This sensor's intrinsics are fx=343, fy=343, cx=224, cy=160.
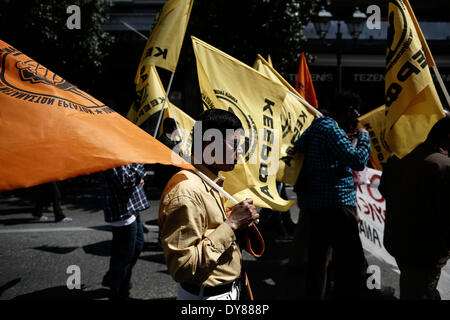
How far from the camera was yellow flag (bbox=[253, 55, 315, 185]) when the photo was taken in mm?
3186

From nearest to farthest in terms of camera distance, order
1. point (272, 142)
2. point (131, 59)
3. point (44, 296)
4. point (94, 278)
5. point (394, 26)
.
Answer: point (394, 26) < point (272, 142) < point (44, 296) < point (94, 278) < point (131, 59)

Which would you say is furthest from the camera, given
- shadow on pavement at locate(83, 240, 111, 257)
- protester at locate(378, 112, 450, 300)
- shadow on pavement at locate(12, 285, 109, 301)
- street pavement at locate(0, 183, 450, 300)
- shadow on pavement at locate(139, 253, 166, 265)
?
shadow on pavement at locate(83, 240, 111, 257)

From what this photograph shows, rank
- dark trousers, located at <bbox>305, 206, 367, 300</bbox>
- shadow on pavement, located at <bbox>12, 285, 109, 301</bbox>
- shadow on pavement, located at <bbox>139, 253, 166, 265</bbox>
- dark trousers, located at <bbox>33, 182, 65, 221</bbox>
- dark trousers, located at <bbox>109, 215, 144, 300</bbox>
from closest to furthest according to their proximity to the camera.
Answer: dark trousers, located at <bbox>305, 206, 367, 300</bbox> < dark trousers, located at <bbox>109, 215, 144, 300</bbox> < shadow on pavement, located at <bbox>12, 285, 109, 301</bbox> < shadow on pavement, located at <bbox>139, 253, 166, 265</bbox> < dark trousers, located at <bbox>33, 182, 65, 221</bbox>

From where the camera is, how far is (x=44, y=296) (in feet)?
11.8

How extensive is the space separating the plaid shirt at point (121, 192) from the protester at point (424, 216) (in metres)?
2.40

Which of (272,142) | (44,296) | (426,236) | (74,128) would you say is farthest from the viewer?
(44,296)

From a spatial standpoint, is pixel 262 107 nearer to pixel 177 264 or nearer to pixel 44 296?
pixel 177 264

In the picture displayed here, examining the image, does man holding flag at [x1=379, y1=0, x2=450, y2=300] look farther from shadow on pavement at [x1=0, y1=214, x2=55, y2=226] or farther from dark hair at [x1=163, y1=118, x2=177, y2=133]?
shadow on pavement at [x1=0, y1=214, x2=55, y2=226]

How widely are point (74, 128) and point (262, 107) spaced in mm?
1713

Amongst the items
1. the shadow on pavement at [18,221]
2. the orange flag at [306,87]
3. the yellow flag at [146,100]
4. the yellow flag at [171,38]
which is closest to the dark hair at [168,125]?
the yellow flag at [146,100]

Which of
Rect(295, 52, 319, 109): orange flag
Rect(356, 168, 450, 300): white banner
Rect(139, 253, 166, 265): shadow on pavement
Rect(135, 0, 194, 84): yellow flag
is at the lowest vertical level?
Rect(139, 253, 166, 265): shadow on pavement

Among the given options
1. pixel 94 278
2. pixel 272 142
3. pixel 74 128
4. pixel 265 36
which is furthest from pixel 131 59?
pixel 74 128

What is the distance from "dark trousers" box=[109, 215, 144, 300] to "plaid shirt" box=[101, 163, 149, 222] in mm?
147

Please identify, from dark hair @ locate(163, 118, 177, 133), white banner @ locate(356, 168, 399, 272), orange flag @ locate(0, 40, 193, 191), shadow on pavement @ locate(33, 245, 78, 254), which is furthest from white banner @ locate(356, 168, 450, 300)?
shadow on pavement @ locate(33, 245, 78, 254)
